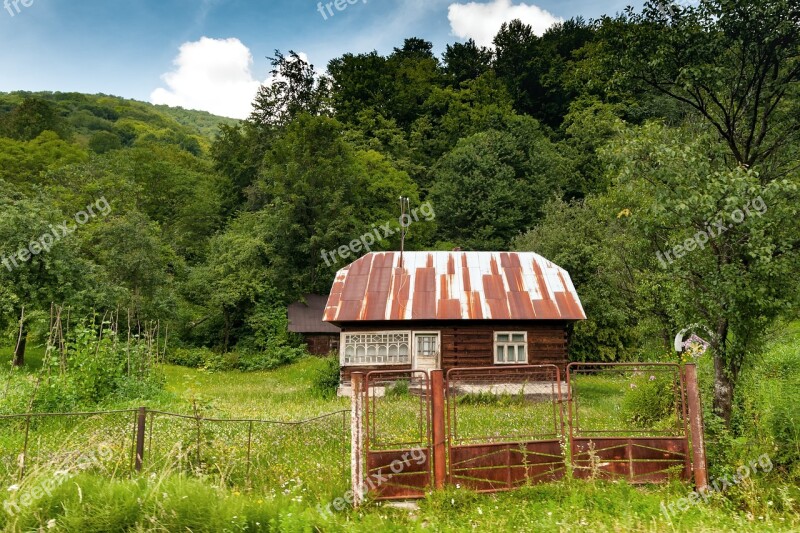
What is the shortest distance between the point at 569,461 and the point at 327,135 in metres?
33.5

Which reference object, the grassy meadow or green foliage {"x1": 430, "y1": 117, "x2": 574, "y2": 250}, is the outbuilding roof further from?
the grassy meadow

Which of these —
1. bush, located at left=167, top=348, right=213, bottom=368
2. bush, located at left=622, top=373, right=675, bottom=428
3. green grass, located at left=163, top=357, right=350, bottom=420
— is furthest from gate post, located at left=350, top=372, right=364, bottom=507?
bush, located at left=167, top=348, right=213, bottom=368

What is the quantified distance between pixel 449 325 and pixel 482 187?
21998 mm

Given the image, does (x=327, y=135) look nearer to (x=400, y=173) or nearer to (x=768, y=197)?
(x=400, y=173)

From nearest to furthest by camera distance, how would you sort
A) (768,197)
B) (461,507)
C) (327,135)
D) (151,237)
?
1. (461,507)
2. (768,197)
3. (151,237)
4. (327,135)

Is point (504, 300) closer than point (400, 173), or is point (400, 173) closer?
point (504, 300)

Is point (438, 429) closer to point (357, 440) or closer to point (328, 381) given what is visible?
point (357, 440)

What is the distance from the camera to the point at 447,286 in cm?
2091

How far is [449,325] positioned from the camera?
1992 centimetres

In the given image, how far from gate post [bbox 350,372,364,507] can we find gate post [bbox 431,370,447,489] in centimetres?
99

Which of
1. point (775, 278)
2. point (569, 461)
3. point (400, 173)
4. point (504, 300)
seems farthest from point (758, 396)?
point (400, 173)

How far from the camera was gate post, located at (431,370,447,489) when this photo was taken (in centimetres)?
785

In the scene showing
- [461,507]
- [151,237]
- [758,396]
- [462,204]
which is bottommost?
[461,507]

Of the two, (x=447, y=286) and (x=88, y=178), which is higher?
(x=88, y=178)
